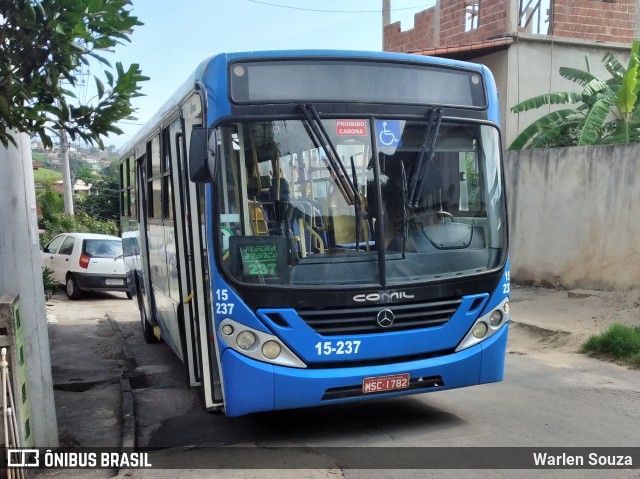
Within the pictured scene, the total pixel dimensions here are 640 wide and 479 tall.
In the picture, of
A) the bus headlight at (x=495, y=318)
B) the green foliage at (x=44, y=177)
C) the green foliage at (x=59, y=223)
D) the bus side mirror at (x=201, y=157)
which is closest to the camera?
the bus side mirror at (x=201, y=157)

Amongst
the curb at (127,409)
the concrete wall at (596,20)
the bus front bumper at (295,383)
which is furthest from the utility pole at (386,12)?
the bus front bumper at (295,383)

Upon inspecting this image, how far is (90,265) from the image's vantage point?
1544 centimetres

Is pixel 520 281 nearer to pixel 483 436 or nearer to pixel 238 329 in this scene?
pixel 483 436

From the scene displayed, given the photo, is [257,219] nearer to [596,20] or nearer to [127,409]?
[127,409]

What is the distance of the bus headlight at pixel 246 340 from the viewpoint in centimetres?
465

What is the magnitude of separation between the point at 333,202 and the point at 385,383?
1380mm

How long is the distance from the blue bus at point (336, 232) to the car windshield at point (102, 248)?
36.3ft

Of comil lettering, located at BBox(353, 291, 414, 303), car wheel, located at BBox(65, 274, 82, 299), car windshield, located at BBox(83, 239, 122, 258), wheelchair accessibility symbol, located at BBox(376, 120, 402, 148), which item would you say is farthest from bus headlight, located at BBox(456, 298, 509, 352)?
A: car wheel, located at BBox(65, 274, 82, 299)

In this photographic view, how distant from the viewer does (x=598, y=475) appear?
4.31 m

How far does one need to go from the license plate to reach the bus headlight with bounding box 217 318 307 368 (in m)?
0.59

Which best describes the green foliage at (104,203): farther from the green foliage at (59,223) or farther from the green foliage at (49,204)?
the green foliage at (59,223)

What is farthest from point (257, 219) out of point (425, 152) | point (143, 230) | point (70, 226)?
point (70, 226)

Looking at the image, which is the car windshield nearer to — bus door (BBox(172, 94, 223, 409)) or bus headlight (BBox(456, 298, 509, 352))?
bus door (BBox(172, 94, 223, 409))

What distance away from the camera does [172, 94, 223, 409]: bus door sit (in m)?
4.88
